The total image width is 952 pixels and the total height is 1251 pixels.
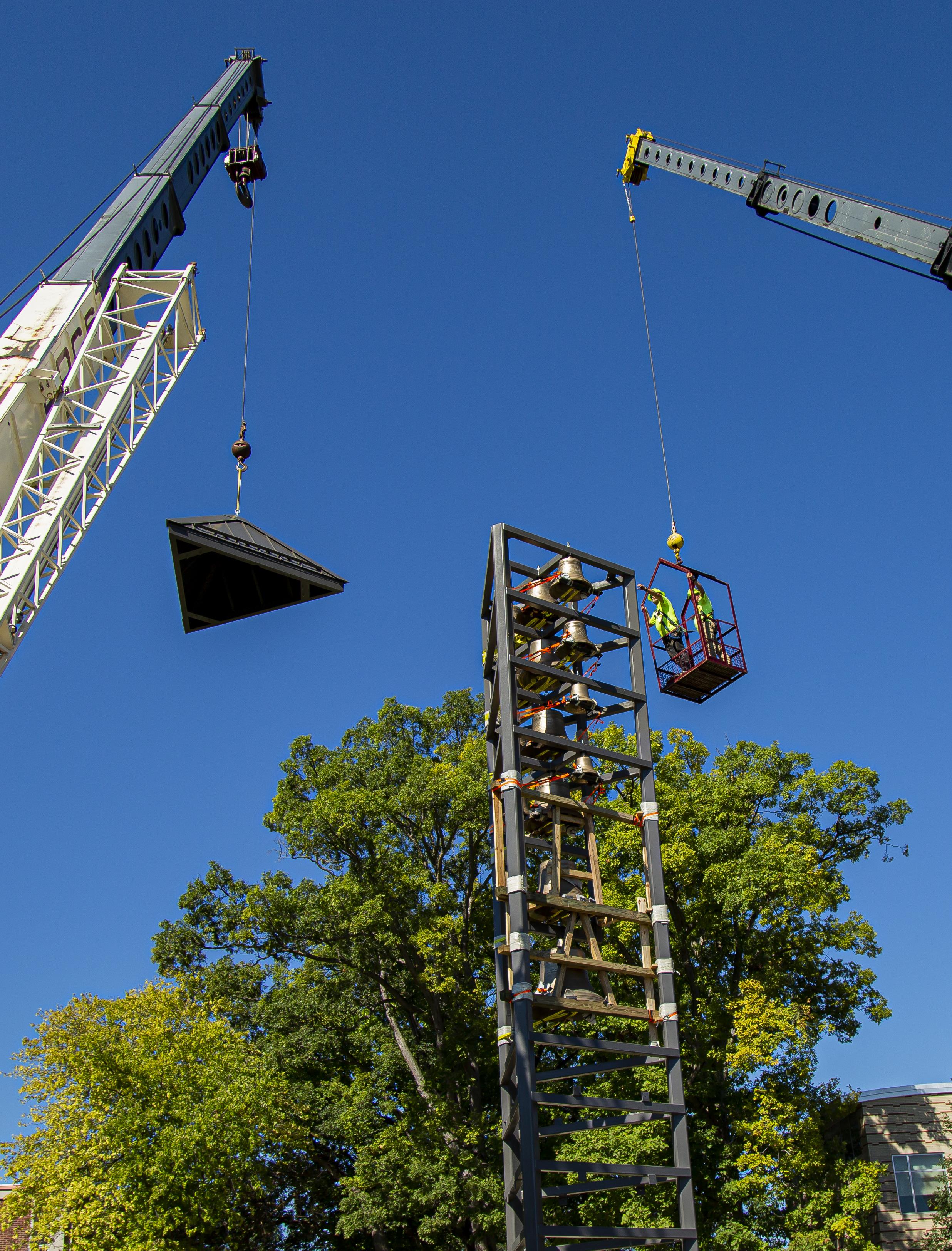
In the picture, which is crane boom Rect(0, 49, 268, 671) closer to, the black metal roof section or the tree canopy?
the black metal roof section

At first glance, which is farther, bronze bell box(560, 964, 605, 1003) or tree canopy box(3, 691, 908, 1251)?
tree canopy box(3, 691, 908, 1251)

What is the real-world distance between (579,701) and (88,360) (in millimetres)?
11411

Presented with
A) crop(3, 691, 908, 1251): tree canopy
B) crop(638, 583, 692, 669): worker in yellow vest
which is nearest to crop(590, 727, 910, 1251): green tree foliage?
crop(3, 691, 908, 1251): tree canopy

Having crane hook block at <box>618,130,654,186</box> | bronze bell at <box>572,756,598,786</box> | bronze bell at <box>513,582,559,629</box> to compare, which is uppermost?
crane hook block at <box>618,130,654,186</box>

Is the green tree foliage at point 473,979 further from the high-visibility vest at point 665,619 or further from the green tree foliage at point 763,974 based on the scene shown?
the high-visibility vest at point 665,619

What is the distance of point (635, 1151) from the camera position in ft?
76.9

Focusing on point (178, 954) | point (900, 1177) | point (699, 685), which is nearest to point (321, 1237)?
point (178, 954)

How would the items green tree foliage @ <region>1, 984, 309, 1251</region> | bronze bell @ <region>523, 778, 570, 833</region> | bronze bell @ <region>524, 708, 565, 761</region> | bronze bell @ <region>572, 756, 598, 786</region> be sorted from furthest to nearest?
1. green tree foliage @ <region>1, 984, 309, 1251</region>
2. bronze bell @ <region>524, 708, 565, 761</region>
3. bronze bell @ <region>572, 756, 598, 786</region>
4. bronze bell @ <region>523, 778, 570, 833</region>

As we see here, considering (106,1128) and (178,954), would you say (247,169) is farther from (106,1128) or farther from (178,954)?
(106,1128)

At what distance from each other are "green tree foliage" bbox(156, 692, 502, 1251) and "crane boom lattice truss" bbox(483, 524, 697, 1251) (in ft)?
40.8

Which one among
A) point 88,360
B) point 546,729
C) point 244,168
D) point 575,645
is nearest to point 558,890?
point 546,729

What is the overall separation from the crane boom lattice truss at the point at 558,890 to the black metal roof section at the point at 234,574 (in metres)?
2.50

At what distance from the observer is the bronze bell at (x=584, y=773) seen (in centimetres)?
1416

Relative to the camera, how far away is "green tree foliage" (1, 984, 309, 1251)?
23.2 meters
